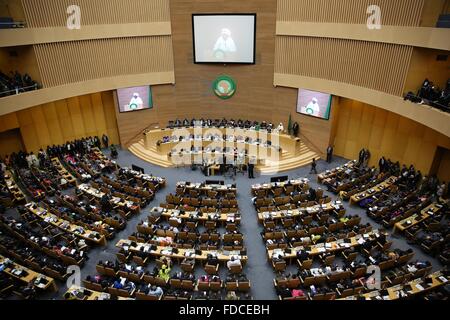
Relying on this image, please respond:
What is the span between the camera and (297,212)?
15.3 m

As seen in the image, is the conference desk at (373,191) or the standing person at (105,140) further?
the standing person at (105,140)

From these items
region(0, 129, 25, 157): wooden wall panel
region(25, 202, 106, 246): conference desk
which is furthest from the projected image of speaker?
region(0, 129, 25, 157): wooden wall panel

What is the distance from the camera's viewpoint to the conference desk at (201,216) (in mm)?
15086

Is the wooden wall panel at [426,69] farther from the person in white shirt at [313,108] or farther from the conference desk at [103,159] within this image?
the conference desk at [103,159]

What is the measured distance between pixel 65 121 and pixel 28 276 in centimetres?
1347

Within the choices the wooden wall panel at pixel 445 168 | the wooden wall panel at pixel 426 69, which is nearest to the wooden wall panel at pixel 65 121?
the wooden wall panel at pixel 426 69

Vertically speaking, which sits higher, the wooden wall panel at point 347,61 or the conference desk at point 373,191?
the wooden wall panel at point 347,61

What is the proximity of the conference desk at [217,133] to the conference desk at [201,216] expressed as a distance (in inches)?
287

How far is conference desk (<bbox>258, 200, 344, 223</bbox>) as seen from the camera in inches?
594

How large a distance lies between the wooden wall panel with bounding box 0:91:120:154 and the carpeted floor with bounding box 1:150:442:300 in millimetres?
3597

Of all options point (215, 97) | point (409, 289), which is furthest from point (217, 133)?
point (409, 289)

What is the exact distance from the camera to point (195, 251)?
1305 centimetres
